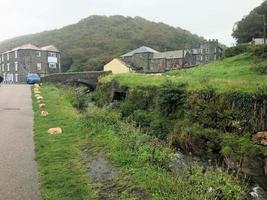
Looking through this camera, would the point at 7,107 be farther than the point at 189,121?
Yes

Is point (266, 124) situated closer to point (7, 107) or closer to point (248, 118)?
point (248, 118)

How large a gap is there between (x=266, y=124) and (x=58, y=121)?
9.23 metres

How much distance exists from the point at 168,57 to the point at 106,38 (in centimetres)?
3676

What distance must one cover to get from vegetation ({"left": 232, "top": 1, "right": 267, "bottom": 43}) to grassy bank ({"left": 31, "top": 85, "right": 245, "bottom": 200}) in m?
62.2

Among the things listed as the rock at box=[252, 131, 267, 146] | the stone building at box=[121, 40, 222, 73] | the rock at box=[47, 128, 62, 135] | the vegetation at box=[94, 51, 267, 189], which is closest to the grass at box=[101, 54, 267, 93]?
the vegetation at box=[94, 51, 267, 189]

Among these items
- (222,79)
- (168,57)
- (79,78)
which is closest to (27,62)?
(168,57)

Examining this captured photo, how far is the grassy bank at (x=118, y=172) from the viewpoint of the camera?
9797 mm

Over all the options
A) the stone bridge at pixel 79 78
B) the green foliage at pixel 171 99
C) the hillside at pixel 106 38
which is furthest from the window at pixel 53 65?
the green foliage at pixel 171 99

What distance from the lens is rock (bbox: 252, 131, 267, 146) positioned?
17747 millimetres

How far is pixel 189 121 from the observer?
2212 cm

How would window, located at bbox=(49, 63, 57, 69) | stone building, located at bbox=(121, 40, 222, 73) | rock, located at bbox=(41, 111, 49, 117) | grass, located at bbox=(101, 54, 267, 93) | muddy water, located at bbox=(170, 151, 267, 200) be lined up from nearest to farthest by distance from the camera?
muddy water, located at bbox=(170, 151, 267, 200), rock, located at bbox=(41, 111, 49, 117), grass, located at bbox=(101, 54, 267, 93), stone building, located at bbox=(121, 40, 222, 73), window, located at bbox=(49, 63, 57, 69)

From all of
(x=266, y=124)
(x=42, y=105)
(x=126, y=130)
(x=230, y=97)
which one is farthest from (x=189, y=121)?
(x=42, y=105)

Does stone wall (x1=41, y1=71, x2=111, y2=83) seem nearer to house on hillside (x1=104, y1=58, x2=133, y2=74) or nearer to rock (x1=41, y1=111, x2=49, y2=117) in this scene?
house on hillside (x1=104, y1=58, x2=133, y2=74)

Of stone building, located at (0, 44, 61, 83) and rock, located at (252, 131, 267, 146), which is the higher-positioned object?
stone building, located at (0, 44, 61, 83)
